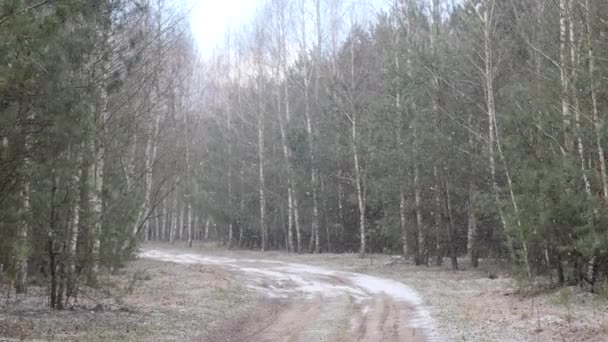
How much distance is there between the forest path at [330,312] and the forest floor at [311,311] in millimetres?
25

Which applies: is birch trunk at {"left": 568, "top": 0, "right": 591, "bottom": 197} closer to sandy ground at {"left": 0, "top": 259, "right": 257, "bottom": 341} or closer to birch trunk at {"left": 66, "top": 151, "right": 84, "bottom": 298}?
sandy ground at {"left": 0, "top": 259, "right": 257, "bottom": 341}

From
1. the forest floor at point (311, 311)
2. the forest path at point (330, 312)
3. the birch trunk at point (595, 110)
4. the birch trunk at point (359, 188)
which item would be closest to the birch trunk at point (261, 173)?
the birch trunk at point (359, 188)

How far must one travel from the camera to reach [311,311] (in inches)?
562

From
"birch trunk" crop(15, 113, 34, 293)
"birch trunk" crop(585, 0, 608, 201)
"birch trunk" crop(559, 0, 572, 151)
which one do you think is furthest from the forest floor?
"birch trunk" crop(559, 0, 572, 151)

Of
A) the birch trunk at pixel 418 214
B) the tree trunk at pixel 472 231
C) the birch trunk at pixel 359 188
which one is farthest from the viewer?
the birch trunk at pixel 359 188

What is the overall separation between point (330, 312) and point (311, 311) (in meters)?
0.52

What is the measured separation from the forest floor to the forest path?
2cm

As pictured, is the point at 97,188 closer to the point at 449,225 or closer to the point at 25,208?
the point at 25,208

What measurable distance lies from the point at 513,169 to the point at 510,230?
7.62 feet

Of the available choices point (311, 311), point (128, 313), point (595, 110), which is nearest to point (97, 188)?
point (128, 313)

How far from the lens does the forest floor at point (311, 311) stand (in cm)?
1071

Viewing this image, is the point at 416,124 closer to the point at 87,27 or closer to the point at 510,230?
the point at 510,230

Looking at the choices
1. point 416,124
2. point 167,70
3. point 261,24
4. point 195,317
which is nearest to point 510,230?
point 195,317

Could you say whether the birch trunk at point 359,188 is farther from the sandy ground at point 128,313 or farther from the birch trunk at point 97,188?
the birch trunk at point 97,188
